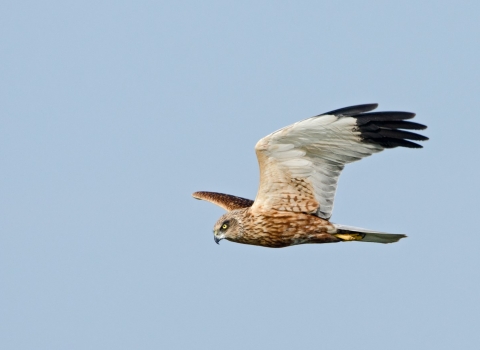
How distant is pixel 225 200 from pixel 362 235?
12.4 ft

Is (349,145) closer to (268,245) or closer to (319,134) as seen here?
(319,134)

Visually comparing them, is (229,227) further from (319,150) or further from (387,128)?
(387,128)

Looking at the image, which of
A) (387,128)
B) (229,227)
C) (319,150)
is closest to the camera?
(387,128)

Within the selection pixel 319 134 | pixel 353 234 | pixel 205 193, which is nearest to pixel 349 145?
pixel 319 134

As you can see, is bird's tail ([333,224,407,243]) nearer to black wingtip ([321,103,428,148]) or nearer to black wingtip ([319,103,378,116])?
black wingtip ([321,103,428,148])

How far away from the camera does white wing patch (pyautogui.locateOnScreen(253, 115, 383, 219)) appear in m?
15.1

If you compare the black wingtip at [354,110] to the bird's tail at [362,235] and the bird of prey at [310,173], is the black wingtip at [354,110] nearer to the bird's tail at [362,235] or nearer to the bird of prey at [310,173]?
the bird of prey at [310,173]

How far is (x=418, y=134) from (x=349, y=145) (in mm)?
1055

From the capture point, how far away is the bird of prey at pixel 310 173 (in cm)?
1517

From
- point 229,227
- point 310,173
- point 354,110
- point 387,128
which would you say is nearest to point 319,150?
point 310,173

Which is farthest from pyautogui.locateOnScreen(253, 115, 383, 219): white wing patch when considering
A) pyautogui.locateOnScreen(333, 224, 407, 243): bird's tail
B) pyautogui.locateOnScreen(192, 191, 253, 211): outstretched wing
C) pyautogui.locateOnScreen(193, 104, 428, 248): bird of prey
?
pyautogui.locateOnScreen(192, 191, 253, 211): outstretched wing

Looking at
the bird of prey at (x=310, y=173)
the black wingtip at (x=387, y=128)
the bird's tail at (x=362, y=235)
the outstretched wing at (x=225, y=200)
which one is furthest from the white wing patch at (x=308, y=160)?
the outstretched wing at (x=225, y=200)

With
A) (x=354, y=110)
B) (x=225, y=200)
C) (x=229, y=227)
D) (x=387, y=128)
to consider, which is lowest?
(x=229, y=227)

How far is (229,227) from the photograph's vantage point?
638 inches
